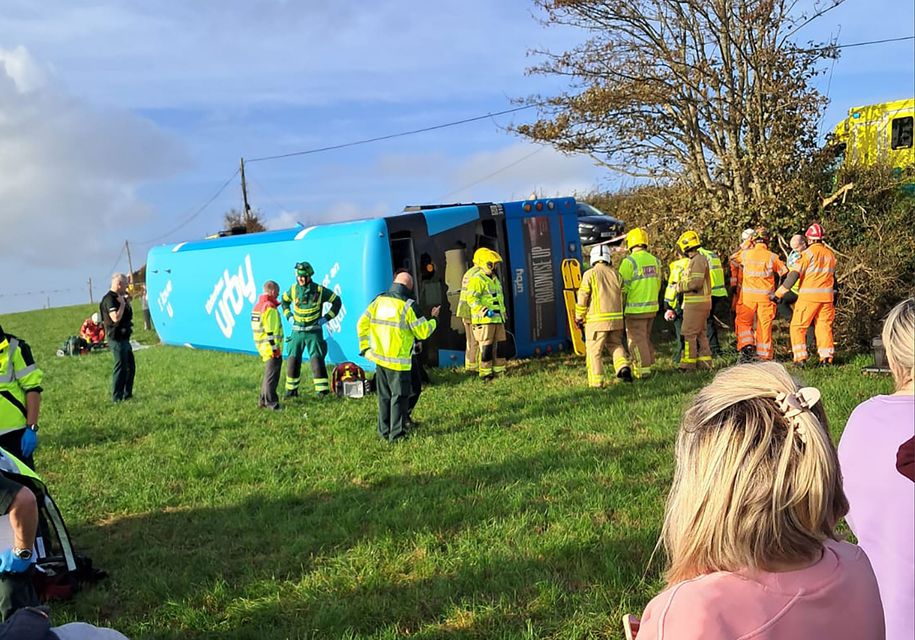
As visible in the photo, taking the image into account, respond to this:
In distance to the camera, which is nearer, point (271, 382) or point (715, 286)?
point (271, 382)

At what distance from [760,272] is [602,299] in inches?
93.0

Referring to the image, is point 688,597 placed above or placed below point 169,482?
above

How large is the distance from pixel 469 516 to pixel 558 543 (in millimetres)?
858

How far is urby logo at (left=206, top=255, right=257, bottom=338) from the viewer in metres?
14.6

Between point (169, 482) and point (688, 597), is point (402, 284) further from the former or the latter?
point (688, 597)

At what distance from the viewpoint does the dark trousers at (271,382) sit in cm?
956

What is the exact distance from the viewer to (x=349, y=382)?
10.1 meters

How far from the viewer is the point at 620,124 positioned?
12500 mm

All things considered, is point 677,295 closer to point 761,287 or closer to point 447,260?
point 761,287

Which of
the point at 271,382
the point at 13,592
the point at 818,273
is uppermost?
the point at 818,273

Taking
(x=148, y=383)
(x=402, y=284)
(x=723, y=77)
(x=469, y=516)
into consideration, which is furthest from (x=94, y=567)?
(x=723, y=77)

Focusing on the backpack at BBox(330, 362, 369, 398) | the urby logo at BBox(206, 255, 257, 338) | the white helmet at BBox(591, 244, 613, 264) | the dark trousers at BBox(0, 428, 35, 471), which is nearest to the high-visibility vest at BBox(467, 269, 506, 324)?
the white helmet at BBox(591, 244, 613, 264)

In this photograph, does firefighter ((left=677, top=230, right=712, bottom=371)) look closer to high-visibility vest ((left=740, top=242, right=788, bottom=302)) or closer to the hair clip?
high-visibility vest ((left=740, top=242, right=788, bottom=302))

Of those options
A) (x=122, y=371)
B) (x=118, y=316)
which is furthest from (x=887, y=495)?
(x=122, y=371)
